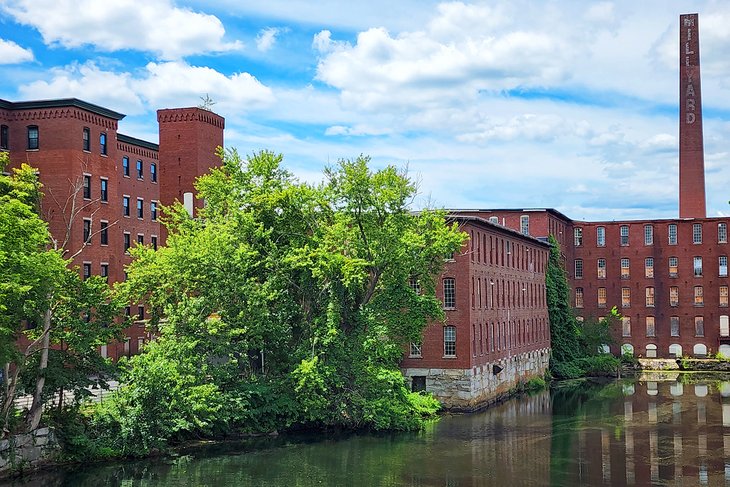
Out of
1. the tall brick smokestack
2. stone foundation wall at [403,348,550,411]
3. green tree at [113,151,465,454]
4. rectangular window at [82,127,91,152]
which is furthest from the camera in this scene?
the tall brick smokestack

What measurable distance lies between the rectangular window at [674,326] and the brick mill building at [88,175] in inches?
2048

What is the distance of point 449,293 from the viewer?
51.3 m

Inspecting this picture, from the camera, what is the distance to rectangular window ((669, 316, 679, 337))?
84.4 meters

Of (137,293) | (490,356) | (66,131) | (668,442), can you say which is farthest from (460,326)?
(66,131)

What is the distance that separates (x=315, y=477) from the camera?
3195 centimetres

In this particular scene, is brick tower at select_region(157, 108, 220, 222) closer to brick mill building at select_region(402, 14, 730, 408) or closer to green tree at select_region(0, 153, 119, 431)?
brick mill building at select_region(402, 14, 730, 408)

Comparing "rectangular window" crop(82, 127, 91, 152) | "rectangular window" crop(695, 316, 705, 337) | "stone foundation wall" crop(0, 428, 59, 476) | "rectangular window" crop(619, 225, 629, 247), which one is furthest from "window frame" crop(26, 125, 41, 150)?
"rectangular window" crop(695, 316, 705, 337)

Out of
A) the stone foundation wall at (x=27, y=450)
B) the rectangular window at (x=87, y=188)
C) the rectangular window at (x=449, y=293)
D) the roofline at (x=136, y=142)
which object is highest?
the roofline at (x=136, y=142)

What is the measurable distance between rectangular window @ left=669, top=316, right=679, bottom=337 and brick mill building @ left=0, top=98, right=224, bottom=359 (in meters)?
52.0

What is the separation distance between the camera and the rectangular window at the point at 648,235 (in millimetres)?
86000

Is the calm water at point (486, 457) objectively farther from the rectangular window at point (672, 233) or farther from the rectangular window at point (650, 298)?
the rectangular window at point (672, 233)

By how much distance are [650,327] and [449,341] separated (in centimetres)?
4204

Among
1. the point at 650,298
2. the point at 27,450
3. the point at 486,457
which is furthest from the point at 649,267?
the point at 27,450

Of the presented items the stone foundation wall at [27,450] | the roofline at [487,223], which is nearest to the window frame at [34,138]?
the stone foundation wall at [27,450]
